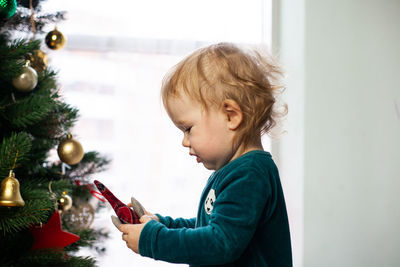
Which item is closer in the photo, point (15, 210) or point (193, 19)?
point (15, 210)

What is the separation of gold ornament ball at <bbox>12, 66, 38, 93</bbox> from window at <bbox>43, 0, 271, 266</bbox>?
2.35 ft

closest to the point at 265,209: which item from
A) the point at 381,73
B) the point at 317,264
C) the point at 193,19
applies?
the point at 317,264

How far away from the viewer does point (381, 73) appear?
1.67 meters

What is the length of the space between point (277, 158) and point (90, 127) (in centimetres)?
81

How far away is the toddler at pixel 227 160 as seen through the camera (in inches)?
30.3

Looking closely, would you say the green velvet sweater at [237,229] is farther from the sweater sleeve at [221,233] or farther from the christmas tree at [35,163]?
the christmas tree at [35,163]

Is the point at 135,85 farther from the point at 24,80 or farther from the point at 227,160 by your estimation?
the point at 227,160

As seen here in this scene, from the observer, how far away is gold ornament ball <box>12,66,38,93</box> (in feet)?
3.49

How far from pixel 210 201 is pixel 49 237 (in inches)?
16.7

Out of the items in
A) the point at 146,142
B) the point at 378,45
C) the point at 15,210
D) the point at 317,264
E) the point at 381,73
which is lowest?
the point at 317,264

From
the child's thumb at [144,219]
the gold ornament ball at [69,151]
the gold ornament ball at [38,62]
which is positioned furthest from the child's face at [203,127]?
the gold ornament ball at [38,62]

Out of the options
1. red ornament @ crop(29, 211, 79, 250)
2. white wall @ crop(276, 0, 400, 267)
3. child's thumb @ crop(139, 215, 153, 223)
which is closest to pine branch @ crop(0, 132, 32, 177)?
red ornament @ crop(29, 211, 79, 250)

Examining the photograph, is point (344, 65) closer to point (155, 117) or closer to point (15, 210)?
point (155, 117)

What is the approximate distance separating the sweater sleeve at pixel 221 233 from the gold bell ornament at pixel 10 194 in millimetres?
289
